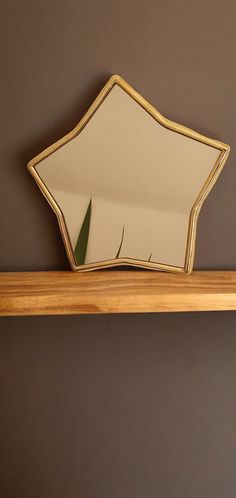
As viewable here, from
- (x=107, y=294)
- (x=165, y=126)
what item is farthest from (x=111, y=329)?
(x=165, y=126)

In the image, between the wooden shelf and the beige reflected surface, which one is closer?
the wooden shelf

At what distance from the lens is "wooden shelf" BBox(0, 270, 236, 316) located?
35.4 inches

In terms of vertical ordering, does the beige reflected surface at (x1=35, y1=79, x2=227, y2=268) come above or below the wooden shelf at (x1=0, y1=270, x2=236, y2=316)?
above

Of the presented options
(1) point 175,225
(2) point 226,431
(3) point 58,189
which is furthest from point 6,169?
(2) point 226,431

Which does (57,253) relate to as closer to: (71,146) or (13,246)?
(13,246)

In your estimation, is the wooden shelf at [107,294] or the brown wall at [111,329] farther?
the brown wall at [111,329]

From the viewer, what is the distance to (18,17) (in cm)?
102

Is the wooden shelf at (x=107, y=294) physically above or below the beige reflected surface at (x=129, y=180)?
below

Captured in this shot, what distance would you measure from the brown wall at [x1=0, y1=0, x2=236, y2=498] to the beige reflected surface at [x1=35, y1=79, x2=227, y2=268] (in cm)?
5

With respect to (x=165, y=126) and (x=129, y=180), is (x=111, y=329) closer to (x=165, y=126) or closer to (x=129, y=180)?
(x=129, y=180)

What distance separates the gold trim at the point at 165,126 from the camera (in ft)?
3.35

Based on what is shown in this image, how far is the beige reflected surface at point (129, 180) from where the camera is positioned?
104 cm

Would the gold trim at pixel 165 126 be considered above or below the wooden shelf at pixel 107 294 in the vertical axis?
above

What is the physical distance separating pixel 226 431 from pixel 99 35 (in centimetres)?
86
